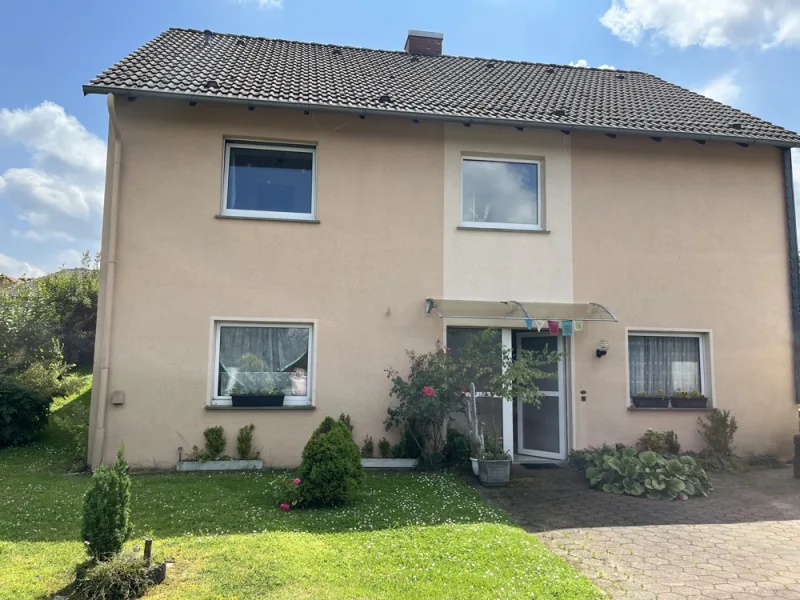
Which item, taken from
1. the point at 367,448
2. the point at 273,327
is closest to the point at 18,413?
the point at 273,327

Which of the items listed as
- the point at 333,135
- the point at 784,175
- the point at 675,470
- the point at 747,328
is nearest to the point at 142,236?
the point at 333,135

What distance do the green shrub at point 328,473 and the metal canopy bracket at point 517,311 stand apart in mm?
3166

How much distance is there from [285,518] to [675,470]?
555 centimetres

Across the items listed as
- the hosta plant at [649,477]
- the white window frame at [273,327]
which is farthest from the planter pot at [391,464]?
the hosta plant at [649,477]

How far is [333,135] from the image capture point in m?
Result: 9.52

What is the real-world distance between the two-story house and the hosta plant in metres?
1.34

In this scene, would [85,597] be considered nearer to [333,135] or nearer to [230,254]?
[230,254]

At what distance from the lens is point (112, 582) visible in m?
4.08

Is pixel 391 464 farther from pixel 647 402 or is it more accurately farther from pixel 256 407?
pixel 647 402

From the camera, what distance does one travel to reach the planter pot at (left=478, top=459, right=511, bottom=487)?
7.92m

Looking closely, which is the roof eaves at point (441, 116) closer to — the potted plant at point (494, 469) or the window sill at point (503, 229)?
the window sill at point (503, 229)

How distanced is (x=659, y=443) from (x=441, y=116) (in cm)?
658

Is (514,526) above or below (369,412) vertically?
below

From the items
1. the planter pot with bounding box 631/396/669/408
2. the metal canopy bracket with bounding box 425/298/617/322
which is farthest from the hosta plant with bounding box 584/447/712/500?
the metal canopy bracket with bounding box 425/298/617/322
